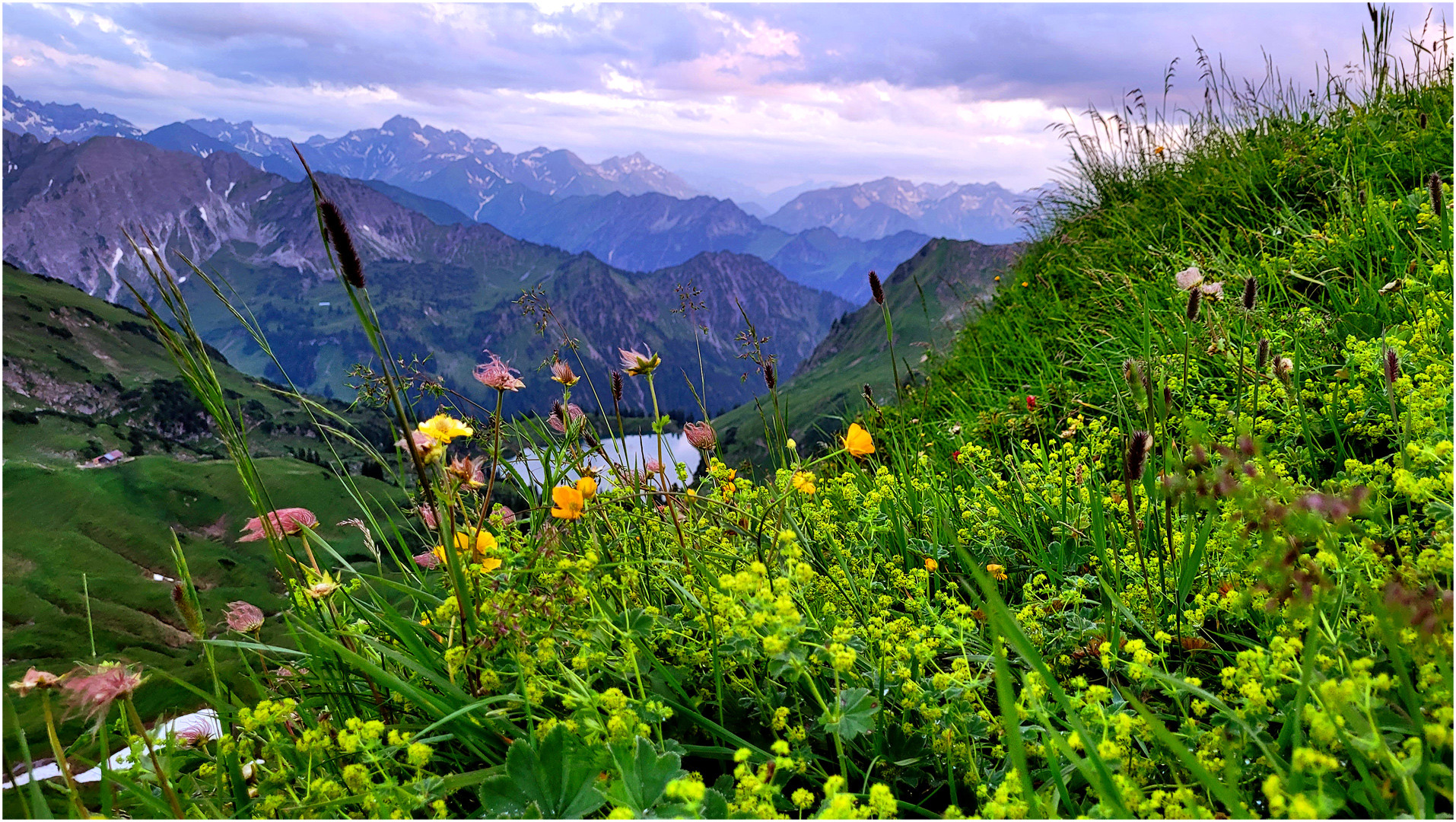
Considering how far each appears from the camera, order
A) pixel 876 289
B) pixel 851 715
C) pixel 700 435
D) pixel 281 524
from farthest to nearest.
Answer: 1. pixel 876 289
2. pixel 700 435
3. pixel 281 524
4. pixel 851 715

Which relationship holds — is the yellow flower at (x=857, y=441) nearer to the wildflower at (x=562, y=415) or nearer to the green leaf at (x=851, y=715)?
the green leaf at (x=851, y=715)

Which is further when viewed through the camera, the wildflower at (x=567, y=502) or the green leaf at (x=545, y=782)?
the wildflower at (x=567, y=502)

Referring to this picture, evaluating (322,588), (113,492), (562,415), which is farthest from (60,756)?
(113,492)

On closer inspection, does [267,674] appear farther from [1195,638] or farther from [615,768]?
[1195,638]

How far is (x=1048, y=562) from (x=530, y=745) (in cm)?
211

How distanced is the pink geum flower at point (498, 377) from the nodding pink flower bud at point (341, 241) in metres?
0.78

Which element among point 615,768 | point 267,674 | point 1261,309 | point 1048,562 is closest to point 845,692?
point 615,768

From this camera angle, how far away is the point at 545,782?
6.06 ft

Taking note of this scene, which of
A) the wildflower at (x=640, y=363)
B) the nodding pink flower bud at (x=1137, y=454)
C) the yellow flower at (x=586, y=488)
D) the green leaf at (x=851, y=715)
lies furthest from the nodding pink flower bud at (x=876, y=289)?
the green leaf at (x=851, y=715)

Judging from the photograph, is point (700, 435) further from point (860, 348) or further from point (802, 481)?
point (860, 348)

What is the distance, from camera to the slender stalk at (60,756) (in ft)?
5.92

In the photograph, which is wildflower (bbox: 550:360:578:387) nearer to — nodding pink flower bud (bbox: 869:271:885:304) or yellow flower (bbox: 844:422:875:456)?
yellow flower (bbox: 844:422:875:456)

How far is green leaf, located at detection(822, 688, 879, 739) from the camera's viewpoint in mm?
1812

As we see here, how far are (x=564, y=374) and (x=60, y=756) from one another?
5.88 ft
